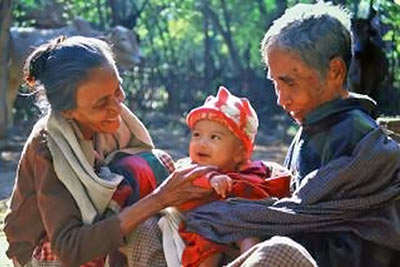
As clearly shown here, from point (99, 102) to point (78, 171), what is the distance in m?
0.22

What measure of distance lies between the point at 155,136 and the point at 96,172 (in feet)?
38.7

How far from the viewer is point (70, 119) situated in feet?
10.4

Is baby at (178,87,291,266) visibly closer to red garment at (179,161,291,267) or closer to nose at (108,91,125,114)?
red garment at (179,161,291,267)

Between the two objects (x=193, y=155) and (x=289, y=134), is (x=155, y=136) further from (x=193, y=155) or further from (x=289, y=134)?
(x=193, y=155)

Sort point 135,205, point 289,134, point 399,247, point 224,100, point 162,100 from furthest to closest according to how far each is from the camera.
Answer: point 162,100, point 289,134, point 224,100, point 135,205, point 399,247

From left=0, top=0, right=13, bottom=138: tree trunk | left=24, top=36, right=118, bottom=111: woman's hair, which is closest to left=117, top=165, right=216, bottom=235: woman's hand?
left=24, top=36, right=118, bottom=111: woman's hair

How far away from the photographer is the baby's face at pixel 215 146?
3139mm

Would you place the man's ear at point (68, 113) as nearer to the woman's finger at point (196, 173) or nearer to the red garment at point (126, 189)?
the red garment at point (126, 189)

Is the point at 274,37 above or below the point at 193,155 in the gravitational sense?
above

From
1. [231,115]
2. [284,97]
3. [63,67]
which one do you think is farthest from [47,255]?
[284,97]

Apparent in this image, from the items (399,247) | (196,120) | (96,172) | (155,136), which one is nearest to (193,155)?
(196,120)

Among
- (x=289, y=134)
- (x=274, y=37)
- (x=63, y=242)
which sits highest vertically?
(x=274, y=37)

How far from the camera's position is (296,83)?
115 inches

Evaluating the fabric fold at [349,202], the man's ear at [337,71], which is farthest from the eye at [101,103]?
the man's ear at [337,71]
